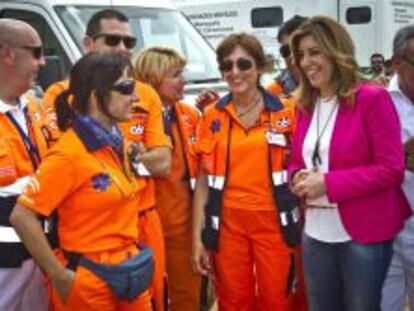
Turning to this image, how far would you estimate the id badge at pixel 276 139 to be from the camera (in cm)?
418

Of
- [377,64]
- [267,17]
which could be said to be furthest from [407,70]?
[267,17]

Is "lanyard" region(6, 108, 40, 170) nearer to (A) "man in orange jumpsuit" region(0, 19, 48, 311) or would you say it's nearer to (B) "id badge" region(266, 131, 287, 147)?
(A) "man in orange jumpsuit" region(0, 19, 48, 311)

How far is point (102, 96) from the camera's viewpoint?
338 centimetres

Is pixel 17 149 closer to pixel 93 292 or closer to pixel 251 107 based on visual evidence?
pixel 93 292

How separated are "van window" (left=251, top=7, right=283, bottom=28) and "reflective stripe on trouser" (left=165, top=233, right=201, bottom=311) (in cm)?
876

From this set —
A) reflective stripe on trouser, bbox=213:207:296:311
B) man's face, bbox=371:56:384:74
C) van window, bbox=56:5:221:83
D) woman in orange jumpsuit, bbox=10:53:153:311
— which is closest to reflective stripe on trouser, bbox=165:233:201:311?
reflective stripe on trouser, bbox=213:207:296:311

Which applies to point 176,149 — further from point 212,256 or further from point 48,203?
point 48,203

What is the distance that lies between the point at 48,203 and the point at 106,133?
0.40m

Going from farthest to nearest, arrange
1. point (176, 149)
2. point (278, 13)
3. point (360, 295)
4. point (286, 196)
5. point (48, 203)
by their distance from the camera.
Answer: point (278, 13)
point (176, 149)
point (286, 196)
point (360, 295)
point (48, 203)

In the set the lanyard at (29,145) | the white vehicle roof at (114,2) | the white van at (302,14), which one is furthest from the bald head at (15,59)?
the white van at (302,14)

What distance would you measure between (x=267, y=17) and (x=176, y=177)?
904cm

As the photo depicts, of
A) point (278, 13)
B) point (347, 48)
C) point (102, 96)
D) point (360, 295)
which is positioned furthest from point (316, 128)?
point (278, 13)

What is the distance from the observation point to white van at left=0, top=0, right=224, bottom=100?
712cm

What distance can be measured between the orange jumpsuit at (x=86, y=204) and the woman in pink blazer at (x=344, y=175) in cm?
90
